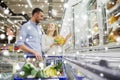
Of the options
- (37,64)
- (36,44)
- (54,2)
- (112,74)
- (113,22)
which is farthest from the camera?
(54,2)

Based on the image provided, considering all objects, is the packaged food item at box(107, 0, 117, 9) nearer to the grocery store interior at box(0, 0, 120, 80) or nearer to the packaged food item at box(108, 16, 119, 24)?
the grocery store interior at box(0, 0, 120, 80)

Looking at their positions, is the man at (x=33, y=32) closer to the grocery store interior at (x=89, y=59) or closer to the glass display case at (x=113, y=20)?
the grocery store interior at (x=89, y=59)

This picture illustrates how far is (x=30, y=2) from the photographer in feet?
38.7

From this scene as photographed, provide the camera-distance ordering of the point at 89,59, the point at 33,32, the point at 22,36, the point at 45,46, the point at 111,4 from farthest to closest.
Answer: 1. the point at 45,46
2. the point at 33,32
3. the point at 22,36
4. the point at 111,4
5. the point at 89,59

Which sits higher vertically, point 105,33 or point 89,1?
point 89,1

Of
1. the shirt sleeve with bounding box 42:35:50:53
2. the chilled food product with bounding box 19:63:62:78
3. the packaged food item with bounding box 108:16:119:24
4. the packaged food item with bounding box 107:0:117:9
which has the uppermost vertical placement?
the packaged food item with bounding box 107:0:117:9

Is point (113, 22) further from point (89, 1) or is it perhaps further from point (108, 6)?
point (89, 1)

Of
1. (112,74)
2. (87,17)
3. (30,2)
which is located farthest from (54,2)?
(112,74)

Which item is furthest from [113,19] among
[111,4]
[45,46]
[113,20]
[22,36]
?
[45,46]

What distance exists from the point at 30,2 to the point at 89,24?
8.33 m

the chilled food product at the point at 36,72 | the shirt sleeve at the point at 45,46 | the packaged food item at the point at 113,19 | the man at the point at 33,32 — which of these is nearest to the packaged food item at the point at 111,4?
the packaged food item at the point at 113,19

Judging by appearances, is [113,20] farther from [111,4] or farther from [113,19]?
[111,4]

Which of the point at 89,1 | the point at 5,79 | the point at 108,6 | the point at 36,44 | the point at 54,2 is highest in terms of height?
the point at 54,2

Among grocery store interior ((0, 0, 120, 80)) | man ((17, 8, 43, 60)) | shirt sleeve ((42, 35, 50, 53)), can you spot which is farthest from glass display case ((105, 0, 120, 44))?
shirt sleeve ((42, 35, 50, 53))
